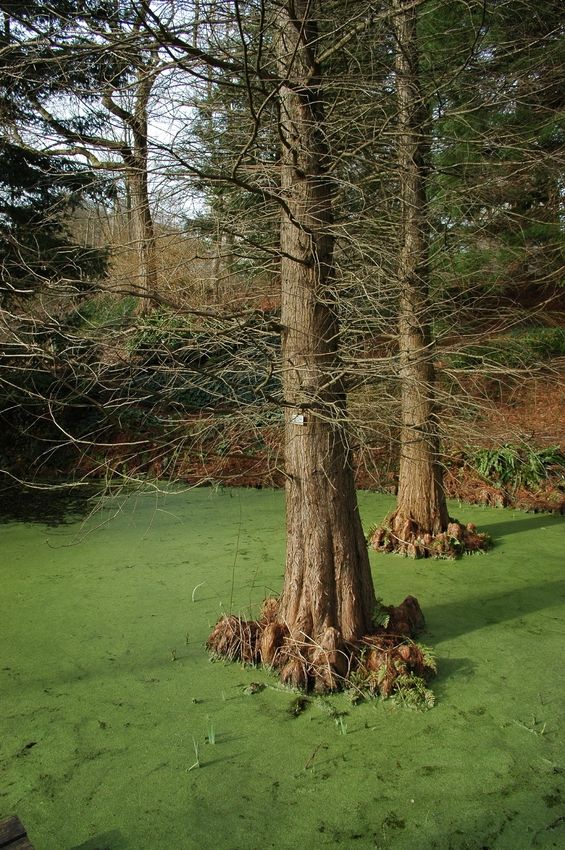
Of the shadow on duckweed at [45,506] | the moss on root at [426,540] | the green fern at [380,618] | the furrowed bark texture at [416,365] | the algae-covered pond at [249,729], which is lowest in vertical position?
the algae-covered pond at [249,729]

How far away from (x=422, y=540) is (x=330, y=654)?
257 cm

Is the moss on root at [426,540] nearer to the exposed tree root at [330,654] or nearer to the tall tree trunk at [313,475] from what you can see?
the exposed tree root at [330,654]

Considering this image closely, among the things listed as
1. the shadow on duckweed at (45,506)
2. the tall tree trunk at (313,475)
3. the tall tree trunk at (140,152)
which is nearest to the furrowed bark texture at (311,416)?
the tall tree trunk at (313,475)

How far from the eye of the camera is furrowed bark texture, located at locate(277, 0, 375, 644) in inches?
153

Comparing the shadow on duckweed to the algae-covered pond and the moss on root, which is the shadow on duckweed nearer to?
the algae-covered pond

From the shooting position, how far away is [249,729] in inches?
134

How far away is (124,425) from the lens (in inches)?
410

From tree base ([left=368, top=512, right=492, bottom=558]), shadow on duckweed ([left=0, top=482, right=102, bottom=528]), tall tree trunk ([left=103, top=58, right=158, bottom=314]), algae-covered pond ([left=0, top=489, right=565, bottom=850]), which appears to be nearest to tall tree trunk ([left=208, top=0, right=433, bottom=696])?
algae-covered pond ([left=0, top=489, right=565, bottom=850])

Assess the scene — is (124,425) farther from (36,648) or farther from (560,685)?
(560,685)

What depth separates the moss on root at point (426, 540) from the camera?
6160 mm

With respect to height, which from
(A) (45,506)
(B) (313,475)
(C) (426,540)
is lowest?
(C) (426,540)

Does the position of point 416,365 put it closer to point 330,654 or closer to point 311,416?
point 311,416

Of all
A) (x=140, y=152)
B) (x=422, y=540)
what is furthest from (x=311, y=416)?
(x=422, y=540)

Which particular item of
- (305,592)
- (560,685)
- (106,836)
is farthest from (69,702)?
(560,685)
